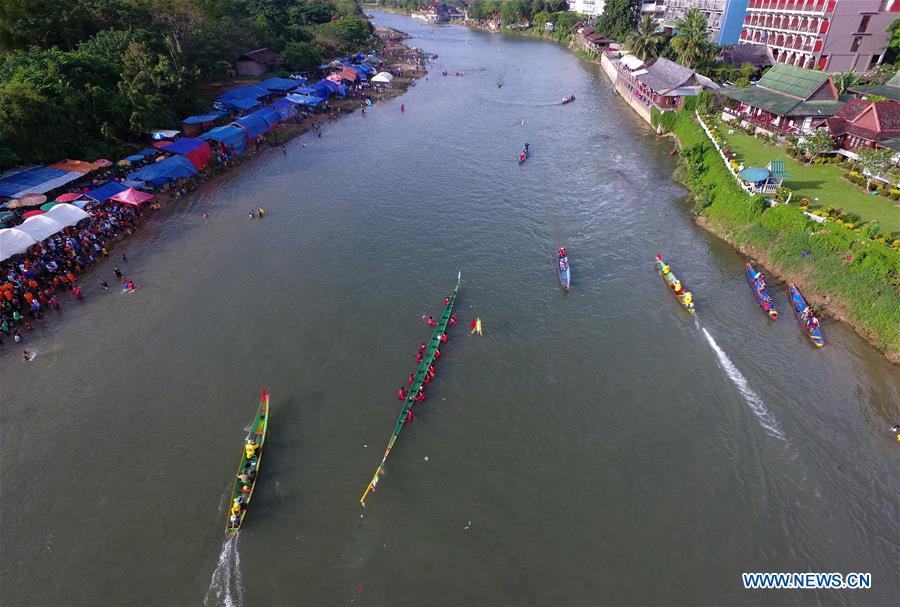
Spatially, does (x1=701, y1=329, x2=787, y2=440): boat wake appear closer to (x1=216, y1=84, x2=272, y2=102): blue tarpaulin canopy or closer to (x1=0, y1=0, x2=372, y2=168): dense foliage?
(x1=0, y1=0, x2=372, y2=168): dense foliage

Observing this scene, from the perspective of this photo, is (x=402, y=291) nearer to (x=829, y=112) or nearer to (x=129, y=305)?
(x=129, y=305)

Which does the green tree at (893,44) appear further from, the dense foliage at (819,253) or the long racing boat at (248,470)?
the long racing boat at (248,470)

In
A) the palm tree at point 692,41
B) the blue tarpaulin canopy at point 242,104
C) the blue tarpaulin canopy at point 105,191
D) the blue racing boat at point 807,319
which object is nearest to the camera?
the blue racing boat at point 807,319

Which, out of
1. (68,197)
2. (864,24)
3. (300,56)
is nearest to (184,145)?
(68,197)

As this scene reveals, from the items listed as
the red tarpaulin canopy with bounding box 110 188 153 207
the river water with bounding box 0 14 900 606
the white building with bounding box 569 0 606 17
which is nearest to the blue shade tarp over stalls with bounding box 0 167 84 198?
the red tarpaulin canopy with bounding box 110 188 153 207

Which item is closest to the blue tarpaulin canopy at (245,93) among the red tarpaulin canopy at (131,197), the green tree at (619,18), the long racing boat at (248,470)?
the red tarpaulin canopy at (131,197)

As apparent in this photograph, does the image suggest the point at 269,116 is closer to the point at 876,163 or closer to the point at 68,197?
the point at 68,197
